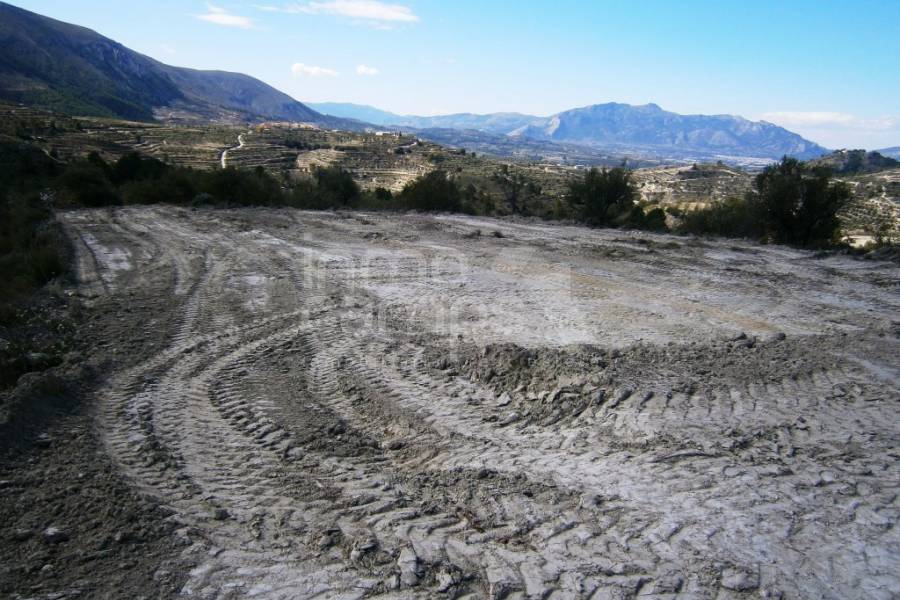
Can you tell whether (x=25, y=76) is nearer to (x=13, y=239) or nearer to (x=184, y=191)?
(x=184, y=191)

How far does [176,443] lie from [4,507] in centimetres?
114

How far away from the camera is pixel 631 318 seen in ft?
25.8

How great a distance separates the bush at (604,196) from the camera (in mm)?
19547

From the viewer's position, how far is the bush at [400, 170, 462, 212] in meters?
21.5

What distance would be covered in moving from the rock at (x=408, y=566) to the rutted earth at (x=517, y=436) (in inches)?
0.5

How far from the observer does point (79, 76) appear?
121625 millimetres

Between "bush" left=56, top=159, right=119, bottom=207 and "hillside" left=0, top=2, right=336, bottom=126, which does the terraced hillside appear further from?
"hillside" left=0, top=2, right=336, bottom=126

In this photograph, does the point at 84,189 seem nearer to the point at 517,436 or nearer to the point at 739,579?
the point at 517,436

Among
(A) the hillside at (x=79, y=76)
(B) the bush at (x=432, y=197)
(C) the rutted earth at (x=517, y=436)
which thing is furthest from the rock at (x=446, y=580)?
(A) the hillside at (x=79, y=76)

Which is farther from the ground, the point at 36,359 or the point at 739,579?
the point at 739,579

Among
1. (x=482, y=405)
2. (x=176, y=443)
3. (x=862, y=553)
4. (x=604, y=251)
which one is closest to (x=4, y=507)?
(x=176, y=443)

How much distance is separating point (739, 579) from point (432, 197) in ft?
64.0

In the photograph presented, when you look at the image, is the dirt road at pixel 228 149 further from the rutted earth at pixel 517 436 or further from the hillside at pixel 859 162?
the hillside at pixel 859 162

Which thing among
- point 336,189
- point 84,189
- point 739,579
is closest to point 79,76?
point 84,189
